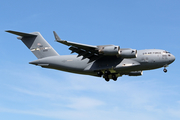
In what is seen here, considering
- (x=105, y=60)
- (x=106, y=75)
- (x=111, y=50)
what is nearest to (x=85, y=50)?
(x=105, y=60)

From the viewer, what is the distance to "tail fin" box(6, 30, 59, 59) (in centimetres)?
2266

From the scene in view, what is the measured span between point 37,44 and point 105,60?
6455mm

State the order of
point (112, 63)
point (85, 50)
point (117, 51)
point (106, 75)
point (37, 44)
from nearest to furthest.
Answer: point (117, 51)
point (85, 50)
point (112, 63)
point (106, 75)
point (37, 44)

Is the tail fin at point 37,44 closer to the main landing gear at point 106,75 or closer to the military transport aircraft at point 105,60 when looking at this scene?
the military transport aircraft at point 105,60

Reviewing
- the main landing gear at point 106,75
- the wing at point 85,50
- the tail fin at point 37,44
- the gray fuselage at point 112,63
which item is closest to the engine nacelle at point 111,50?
the wing at point 85,50

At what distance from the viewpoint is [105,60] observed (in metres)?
19.9

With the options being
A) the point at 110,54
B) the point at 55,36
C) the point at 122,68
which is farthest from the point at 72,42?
the point at 122,68

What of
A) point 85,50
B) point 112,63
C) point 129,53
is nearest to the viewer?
point 129,53

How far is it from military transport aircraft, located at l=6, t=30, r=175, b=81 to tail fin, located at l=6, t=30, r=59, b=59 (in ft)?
0.62

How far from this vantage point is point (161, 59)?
18812 millimetres

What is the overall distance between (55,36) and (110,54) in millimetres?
3798

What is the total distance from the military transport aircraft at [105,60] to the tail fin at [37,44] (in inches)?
7.5

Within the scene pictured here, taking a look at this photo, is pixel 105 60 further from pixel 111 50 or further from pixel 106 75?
pixel 111 50

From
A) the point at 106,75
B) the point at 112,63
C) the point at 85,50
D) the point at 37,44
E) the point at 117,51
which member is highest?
the point at 37,44
